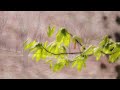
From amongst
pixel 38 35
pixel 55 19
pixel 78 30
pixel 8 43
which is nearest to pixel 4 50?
pixel 8 43

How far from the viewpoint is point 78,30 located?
7.59 feet

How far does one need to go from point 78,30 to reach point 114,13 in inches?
16.1

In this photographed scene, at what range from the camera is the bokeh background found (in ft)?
7.39

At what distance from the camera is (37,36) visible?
90.4 inches

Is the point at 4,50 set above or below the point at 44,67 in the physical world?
above

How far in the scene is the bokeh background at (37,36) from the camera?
2.25 m

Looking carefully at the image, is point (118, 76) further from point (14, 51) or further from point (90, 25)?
point (14, 51)

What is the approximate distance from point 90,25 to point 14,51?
2.50 ft

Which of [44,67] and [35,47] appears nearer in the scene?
[35,47]
